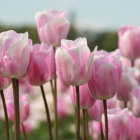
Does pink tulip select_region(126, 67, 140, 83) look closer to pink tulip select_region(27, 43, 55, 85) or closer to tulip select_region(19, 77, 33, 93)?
pink tulip select_region(27, 43, 55, 85)

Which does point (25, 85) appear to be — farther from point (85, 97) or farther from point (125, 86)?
point (85, 97)

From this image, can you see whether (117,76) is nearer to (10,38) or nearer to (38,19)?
(10,38)

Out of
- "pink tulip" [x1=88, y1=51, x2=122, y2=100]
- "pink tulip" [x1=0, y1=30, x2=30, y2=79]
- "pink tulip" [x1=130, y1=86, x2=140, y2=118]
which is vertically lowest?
"pink tulip" [x1=130, y1=86, x2=140, y2=118]

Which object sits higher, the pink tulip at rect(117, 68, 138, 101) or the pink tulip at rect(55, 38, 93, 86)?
the pink tulip at rect(55, 38, 93, 86)

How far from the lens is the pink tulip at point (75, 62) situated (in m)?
1.03

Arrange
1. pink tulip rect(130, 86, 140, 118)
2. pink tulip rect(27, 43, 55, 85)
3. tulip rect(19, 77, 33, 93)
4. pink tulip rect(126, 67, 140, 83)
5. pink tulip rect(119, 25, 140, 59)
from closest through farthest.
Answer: pink tulip rect(27, 43, 55, 85) → pink tulip rect(130, 86, 140, 118) → pink tulip rect(126, 67, 140, 83) → pink tulip rect(119, 25, 140, 59) → tulip rect(19, 77, 33, 93)

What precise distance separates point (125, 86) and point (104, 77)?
1.01ft

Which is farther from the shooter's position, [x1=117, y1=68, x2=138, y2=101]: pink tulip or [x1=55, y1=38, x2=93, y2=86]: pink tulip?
[x1=117, y1=68, x2=138, y2=101]: pink tulip

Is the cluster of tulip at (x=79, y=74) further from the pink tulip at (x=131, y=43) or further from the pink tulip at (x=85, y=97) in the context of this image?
the pink tulip at (x=131, y=43)

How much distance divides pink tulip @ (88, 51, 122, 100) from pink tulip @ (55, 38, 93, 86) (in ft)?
0.15

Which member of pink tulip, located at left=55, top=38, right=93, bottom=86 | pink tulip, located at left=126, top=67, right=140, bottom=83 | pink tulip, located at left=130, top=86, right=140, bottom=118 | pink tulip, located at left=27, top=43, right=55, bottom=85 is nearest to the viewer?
pink tulip, located at left=55, top=38, right=93, bottom=86

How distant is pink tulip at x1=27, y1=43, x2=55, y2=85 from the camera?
1199mm

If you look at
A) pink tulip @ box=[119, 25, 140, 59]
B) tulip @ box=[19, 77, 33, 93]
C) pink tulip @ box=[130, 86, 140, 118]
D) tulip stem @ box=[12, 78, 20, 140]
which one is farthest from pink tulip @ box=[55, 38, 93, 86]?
tulip @ box=[19, 77, 33, 93]

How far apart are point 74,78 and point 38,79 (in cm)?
22
